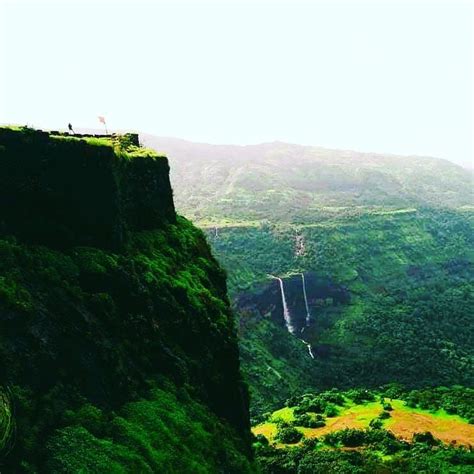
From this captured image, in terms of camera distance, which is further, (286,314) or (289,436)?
(286,314)

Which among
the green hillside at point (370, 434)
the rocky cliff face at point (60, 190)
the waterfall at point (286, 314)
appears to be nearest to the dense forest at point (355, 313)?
the green hillside at point (370, 434)

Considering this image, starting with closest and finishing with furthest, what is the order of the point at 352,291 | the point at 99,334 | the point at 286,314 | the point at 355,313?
the point at 99,334 → the point at 286,314 → the point at 355,313 → the point at 352,291

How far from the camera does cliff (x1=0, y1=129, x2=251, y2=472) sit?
1489 cm

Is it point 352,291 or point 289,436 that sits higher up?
point 289,436

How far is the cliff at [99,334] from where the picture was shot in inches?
586

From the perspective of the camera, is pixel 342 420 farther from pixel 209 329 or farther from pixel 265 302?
pixel 265 302

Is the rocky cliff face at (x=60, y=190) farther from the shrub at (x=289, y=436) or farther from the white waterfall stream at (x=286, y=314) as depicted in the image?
the white waterfall stream at (x=286, y=314)

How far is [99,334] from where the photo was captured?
18.1 m

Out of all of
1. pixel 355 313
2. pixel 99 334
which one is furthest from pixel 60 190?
pixel 355 313

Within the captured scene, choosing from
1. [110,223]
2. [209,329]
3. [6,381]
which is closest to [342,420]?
[209,329]

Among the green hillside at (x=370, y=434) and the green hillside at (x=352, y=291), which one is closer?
the green hillside at (x=370, y=434)

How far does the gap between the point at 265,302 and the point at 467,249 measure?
7791 cm

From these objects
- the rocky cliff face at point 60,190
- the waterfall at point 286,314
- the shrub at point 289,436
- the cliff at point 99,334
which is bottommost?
the waterfall at point 286,314

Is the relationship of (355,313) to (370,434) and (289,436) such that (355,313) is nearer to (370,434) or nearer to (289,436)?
(289,436)
